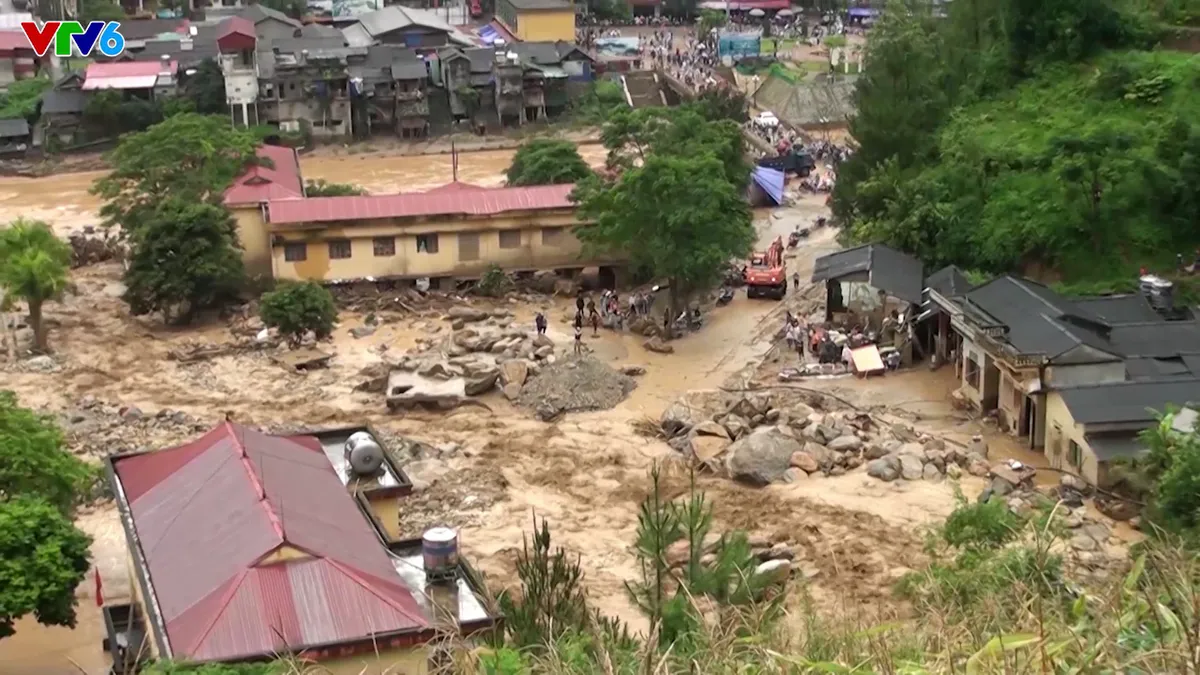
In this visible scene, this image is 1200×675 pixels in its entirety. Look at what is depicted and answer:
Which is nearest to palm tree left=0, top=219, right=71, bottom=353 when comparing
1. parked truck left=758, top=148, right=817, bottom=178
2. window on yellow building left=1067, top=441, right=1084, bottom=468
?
window on yellow building left=1067, top=441, right=1084, bottom=468

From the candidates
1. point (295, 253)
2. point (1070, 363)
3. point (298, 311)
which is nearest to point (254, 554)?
point (1070, 363)

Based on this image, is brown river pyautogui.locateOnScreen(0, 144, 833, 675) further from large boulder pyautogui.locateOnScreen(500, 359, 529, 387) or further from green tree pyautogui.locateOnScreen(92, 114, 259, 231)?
green tree pyautogui.locateOnScreen(92, 114, 259, 231)

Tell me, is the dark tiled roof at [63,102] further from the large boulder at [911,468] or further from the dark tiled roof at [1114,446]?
the dark tiled roof at [1114,446]

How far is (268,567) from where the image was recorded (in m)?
15.1

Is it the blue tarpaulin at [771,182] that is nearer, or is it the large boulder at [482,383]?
the large boulder at [482,383]

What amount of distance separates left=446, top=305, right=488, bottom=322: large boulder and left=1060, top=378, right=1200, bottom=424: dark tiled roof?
1554 centimetres

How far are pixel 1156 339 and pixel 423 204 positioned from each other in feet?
62.6

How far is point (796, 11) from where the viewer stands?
3467 inches

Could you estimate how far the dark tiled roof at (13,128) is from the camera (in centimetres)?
6109

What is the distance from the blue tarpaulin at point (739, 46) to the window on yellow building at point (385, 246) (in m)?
40.3

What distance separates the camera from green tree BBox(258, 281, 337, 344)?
3344 cm

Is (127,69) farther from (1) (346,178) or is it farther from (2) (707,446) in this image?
(2) (707,446)

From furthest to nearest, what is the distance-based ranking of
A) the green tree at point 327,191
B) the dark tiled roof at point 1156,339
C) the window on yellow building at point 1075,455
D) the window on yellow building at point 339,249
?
1. the green tree at point 327,191
2. the window on yellow building at point 339,249
3. the dark tiled roof at point 1156,339
4. the window on yellow building at point 1075,455

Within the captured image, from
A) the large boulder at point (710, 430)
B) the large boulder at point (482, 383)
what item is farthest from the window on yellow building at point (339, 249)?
the large boulder at point (710, 430)
